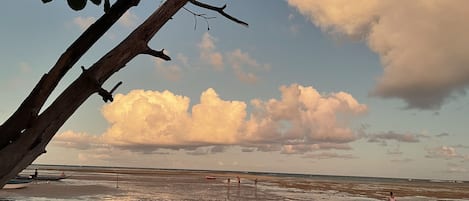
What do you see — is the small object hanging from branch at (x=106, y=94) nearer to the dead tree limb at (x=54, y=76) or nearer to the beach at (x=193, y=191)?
the dead tree limb at (x=54, y=76)

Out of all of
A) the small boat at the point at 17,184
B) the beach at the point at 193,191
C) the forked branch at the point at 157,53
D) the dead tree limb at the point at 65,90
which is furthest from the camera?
the beach at the point at 193,191

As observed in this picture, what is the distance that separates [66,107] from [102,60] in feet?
0.90

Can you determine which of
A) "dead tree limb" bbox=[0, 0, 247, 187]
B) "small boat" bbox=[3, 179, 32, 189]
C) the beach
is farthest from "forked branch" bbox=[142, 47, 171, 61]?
"small boat" bbox=[3, 179, 32, 189]

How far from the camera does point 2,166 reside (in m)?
2.07

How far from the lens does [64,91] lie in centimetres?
221

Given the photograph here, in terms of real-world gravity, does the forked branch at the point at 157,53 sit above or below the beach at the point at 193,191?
above

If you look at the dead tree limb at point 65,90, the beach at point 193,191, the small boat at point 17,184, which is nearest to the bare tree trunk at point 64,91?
the dead tree limb at point 65,90

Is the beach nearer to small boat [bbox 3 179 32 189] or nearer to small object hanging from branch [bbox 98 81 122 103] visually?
small boat [bbox 3 179 32 189]

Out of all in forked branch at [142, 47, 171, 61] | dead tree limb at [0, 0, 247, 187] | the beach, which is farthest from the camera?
the beach

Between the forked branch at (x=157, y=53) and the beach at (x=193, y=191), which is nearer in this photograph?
the forked branch at (x=157, y=53)

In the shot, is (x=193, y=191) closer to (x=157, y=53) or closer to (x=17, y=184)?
(x=17, y=184)

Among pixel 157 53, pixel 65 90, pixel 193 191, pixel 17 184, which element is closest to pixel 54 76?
pixel 65 90

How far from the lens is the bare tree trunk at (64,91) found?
213 centimetres

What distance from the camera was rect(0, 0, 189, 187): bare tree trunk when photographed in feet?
7.00
